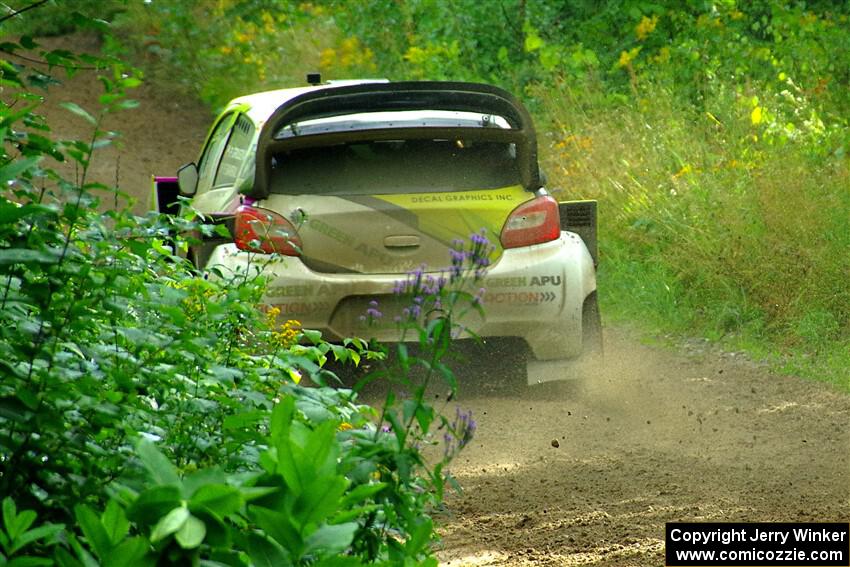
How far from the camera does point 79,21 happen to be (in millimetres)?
3982

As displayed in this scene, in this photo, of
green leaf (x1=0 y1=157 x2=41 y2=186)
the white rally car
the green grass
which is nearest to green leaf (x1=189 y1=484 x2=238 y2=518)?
green leaf (x1=0 y1=157 x2=41 y2=186)

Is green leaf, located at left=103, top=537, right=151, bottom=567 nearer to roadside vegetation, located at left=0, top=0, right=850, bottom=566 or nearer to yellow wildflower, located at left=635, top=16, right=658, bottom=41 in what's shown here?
roadside vegetation, located at left=0, top=0, right=850, bottom=566

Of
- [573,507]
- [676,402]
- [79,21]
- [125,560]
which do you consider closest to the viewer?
[125,560]

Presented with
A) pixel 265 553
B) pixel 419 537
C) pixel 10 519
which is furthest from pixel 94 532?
pixel 419 537

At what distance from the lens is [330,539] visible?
9.19 feet

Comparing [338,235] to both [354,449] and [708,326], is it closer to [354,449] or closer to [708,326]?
[708,326]

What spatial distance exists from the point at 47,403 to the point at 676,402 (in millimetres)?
5474

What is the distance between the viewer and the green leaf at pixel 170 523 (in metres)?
2.57

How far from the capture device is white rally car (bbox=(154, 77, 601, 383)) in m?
7.86

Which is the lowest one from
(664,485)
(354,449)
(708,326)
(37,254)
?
(708,326)

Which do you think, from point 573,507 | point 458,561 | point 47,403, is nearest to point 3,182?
point 47,403

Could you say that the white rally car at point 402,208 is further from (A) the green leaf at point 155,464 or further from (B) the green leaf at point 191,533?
(B) the green leaf at point 191,533

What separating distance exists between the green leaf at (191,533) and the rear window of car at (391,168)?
210 inches

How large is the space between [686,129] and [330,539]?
1082 centimetres
